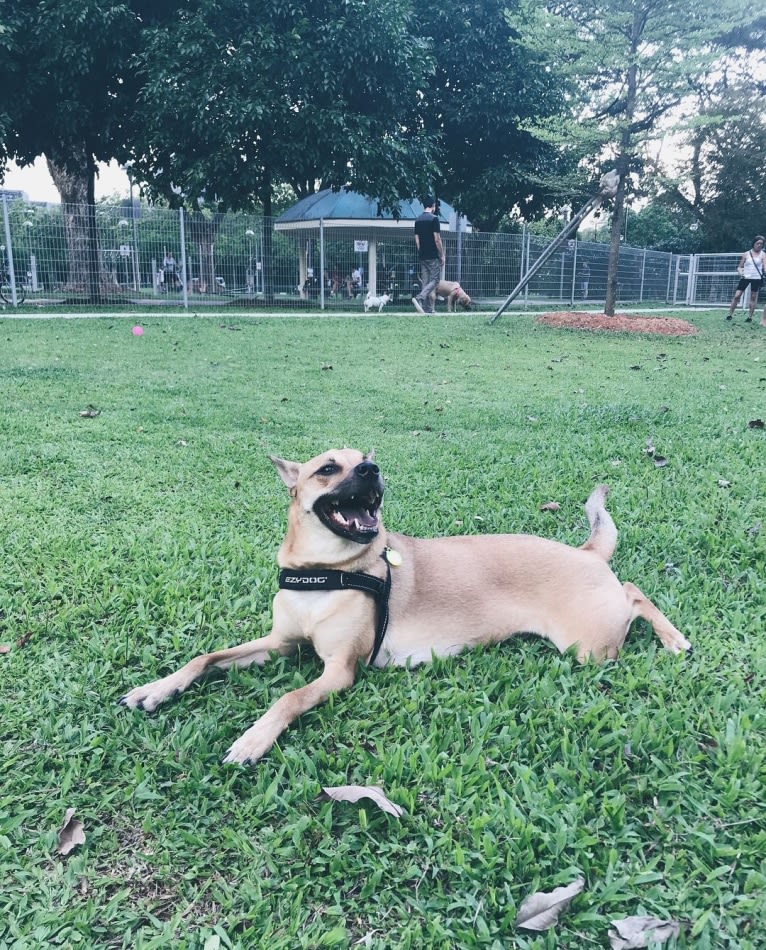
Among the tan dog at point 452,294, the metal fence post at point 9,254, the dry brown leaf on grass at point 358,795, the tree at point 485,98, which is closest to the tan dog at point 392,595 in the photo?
the dry brown leaf on grass at point 358,795

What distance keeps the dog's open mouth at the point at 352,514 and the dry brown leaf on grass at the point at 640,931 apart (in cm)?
137

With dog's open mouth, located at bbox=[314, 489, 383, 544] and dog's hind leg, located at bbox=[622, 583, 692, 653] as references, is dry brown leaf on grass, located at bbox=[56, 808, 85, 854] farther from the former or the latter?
dog's hind leg, located at bbox=[622, 583, 692, 653]

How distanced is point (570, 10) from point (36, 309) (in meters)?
13.9

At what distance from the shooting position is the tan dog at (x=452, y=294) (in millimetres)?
21703

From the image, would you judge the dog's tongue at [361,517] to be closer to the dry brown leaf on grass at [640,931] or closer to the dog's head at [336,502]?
the dog's head at [336,502]

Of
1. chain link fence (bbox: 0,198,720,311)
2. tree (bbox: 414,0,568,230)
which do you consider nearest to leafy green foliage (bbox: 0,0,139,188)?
chain link fence (bbox: 0,198,720,311)

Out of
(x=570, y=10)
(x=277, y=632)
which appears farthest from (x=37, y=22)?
(x=277, y=632)

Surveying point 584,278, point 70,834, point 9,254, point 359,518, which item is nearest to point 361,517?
point 359,518

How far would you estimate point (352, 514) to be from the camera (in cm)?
270

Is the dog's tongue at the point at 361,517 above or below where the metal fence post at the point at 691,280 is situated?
below

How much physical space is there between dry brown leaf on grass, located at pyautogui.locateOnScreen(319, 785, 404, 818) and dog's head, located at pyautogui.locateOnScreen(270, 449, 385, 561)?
0.86 meters

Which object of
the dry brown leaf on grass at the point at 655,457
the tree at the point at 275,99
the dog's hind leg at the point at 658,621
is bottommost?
the dog's hind leg at the point at 658,621

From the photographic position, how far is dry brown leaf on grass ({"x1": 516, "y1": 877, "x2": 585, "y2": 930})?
165 centimetres

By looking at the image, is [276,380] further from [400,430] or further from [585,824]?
[585,824]
